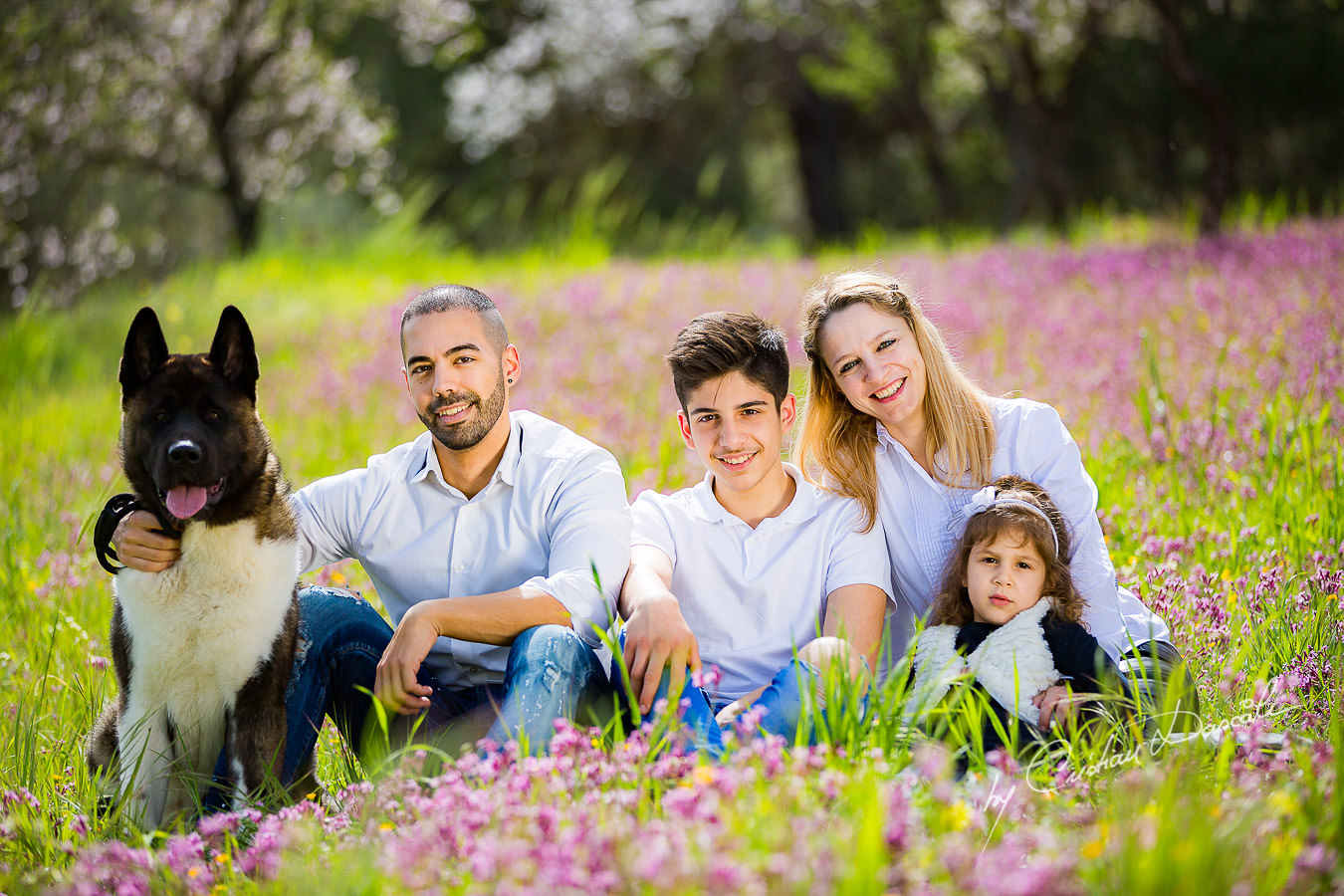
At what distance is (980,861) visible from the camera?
7.12 ft

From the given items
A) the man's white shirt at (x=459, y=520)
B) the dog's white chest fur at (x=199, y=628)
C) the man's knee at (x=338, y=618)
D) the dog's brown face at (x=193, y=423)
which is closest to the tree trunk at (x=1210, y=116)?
the man's white shirt at (x=459, y=520)

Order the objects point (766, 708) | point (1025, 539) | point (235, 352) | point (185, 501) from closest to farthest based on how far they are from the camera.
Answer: point (766, 708)
point (185, 501)
point (235, 352)
point (1025, 539)

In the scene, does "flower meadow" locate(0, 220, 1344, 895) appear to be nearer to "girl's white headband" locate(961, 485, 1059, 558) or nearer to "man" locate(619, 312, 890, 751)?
"man" locate(619, 312, 890, 751)

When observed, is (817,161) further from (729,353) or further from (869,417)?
(729,353)

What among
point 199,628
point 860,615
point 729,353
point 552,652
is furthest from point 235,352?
point 860,615

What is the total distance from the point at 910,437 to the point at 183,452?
102 inches

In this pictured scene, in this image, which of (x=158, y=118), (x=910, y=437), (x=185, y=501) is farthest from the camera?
(x=158, y=118)

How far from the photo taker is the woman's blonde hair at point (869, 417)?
382 cm

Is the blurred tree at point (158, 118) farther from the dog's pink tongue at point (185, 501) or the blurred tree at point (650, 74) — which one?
the dog's pink tongue at point (185, 501)

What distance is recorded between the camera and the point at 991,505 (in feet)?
11.4

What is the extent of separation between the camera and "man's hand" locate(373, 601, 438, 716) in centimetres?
309

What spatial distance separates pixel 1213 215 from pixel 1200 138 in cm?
1933

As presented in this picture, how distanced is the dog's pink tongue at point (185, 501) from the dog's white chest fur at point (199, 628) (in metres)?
0.15

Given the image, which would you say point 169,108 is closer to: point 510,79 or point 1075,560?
point 510,79
